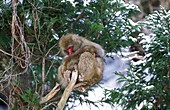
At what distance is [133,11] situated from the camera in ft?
8.29

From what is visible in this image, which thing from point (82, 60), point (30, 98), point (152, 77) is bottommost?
point (30, 98)

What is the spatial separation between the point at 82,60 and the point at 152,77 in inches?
33.7

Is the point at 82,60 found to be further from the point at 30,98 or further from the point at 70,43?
the point at 30,98

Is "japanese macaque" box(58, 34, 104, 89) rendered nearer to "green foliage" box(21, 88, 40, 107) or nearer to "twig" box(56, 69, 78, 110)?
"twig" box(56, 69, 78, 110)

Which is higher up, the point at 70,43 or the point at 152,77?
the point at 152,77

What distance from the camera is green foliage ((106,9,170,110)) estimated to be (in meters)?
2.45

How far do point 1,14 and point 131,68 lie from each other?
1089mm

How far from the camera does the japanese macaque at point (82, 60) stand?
1910mm

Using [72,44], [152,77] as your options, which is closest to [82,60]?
[72,44]

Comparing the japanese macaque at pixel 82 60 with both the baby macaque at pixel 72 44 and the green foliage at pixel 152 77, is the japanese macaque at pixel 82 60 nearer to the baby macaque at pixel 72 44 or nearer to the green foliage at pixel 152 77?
the baby macaque at pixel 72 44

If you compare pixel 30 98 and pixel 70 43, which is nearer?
pixel 70 43

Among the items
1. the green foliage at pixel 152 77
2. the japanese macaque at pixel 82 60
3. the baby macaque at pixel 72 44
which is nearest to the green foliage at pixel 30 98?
the japanese macaque at pixel 82 60

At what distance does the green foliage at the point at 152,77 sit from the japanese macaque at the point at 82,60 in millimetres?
579

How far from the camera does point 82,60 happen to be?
1904 millimetres
